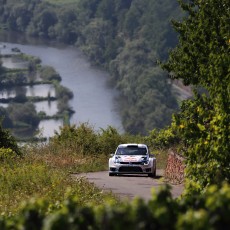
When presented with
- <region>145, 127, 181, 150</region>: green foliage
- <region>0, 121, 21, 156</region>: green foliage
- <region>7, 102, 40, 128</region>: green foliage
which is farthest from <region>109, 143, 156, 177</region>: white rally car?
<region>7, 102, 40, 128</region>: green foliage

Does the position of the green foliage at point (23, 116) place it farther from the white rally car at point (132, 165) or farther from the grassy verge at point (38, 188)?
the grassy verge at point (38, 188)

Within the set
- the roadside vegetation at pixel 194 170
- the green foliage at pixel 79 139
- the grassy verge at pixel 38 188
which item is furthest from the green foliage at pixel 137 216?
the green foliage at pixel 79 139

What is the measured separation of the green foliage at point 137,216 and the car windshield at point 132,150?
69.5 ft

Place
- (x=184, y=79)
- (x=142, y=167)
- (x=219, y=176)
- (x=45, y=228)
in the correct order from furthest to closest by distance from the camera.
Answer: (x=142, y=167), (x=184, y=79), (x=219, y=176), (x=45, y=228)

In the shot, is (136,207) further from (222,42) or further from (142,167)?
(142,167)

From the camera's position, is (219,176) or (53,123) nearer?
(219,176)

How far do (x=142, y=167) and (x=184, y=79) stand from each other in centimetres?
387

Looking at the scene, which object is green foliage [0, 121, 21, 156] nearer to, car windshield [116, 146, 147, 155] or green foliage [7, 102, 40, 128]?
car windshield [116, 146, 147, 155]

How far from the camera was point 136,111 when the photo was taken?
181750 millimetres

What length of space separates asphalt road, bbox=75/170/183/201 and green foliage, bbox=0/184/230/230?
11.5 m

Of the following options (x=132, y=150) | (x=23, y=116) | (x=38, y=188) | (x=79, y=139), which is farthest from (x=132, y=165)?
(x=23, y=116)

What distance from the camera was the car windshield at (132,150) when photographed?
28531 millimetres

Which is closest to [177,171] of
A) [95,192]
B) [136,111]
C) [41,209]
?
[95,192]

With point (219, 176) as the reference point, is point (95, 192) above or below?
below
